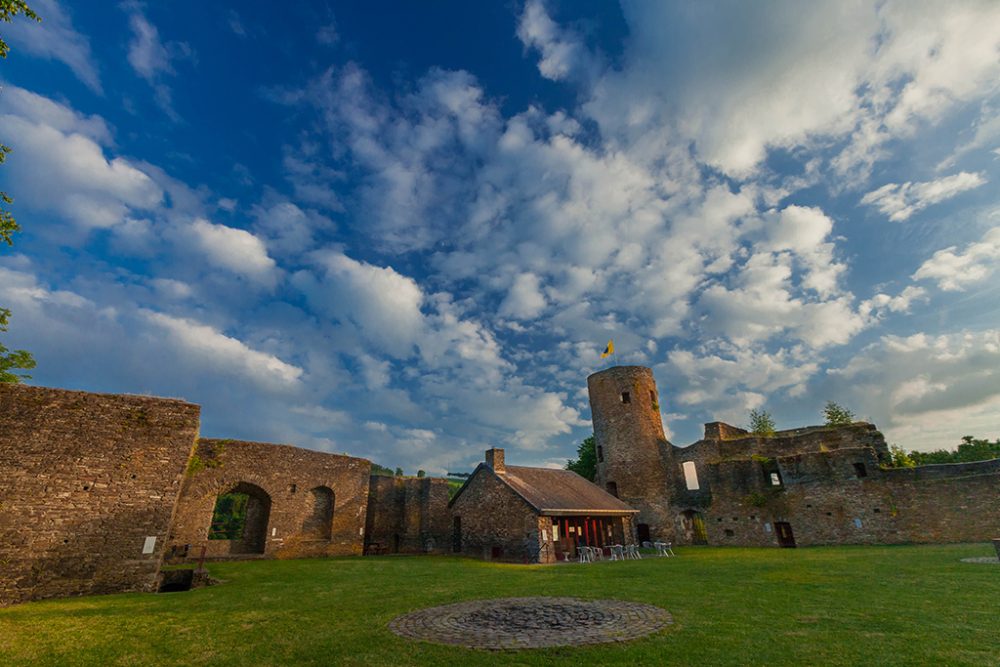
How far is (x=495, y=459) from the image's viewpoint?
23.1 metres

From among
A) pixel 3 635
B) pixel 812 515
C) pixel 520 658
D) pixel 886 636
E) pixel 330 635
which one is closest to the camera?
pixel 520 658

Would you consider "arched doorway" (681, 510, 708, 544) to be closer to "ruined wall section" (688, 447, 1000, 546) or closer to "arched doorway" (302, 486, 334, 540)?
"ruined wall section" (688, 447, 1000, 546)

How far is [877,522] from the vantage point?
2258 centimetres

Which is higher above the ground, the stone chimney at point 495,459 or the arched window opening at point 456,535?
the stone chimney at point 495,459

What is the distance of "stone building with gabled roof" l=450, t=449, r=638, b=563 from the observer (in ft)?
65.1

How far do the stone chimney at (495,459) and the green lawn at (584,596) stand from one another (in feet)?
32.0

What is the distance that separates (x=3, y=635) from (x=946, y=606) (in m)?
16.1

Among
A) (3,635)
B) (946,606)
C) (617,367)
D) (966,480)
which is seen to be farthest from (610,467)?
(3,635)

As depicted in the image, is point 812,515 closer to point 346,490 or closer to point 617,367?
point 617,367

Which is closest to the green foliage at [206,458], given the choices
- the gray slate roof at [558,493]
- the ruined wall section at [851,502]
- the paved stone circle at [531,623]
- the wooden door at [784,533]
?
the gray slate roof at [558,493]

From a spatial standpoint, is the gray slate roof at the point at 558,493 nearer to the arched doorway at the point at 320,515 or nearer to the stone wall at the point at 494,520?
the stone wall at the point at 494,520

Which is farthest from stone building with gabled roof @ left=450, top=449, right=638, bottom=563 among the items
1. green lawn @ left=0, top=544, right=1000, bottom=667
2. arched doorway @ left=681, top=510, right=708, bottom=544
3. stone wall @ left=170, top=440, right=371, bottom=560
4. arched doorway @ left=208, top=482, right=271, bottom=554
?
arched doorway @ left=208, top=482, right=271, bottom=554

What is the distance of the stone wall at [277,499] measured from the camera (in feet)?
61.8

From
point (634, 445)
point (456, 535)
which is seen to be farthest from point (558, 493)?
point (634, 445)
